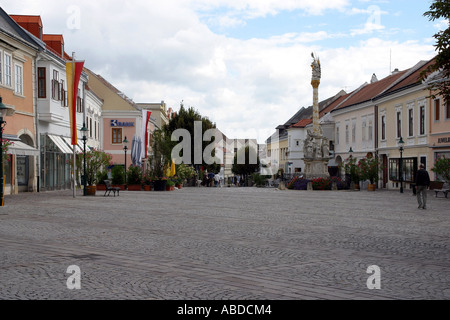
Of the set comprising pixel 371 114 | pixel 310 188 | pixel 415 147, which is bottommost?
pixel 310 188

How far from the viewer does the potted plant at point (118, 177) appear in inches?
1519

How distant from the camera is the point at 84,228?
13.3 m

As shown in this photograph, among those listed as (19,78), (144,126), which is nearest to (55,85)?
(19,78)

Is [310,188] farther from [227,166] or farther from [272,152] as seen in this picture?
[227,166]

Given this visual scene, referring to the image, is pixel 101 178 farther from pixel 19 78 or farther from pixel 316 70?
pixel 316 70

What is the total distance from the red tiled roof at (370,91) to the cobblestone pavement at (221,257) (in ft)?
131

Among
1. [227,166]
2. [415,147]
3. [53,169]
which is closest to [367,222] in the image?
[53,169]

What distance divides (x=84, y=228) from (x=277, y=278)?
717 centimetres

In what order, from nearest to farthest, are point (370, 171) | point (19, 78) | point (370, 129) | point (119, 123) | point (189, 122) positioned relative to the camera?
point (19, 78) → point (370, 171) → point (370, 129) → point (119, 123) → point (189, 122)

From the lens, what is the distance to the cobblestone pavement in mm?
6711

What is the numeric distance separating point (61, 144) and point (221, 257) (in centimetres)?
2944

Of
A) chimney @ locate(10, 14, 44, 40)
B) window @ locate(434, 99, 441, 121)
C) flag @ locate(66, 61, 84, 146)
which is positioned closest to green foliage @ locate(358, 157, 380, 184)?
window @ locate(434, 99, 441, 121)

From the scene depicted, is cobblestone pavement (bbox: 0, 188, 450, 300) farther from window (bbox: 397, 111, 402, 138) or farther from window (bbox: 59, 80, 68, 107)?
window (bbox: 397, 111, 402, 138)

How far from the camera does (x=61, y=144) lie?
36.5 m
